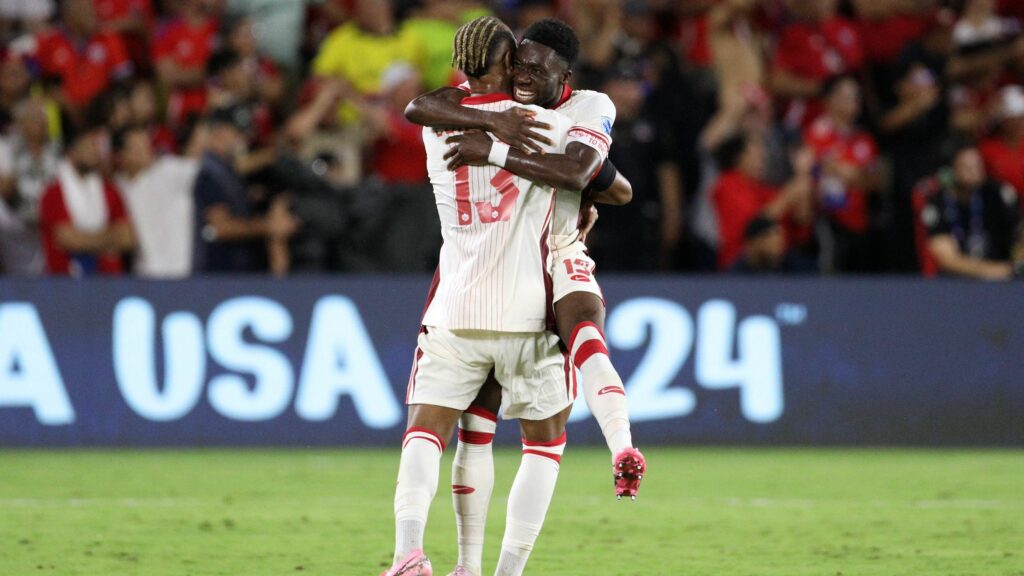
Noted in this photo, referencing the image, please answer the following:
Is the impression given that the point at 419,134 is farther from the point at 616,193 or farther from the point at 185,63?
the point at 616,193

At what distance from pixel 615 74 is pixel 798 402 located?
3.18m

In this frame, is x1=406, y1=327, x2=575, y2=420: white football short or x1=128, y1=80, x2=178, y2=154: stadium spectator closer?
x1=406, y1=327, x2=575, y2=420: white football short

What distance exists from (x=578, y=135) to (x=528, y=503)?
1.33m

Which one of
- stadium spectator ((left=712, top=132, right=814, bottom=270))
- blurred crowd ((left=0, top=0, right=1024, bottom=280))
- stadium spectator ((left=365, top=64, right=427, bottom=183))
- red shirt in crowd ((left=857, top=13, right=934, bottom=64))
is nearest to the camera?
blurred crowd ((left=0, top=0, right=1024, bottom=280))

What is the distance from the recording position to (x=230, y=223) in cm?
1145

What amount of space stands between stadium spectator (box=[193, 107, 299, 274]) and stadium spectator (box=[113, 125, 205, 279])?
0.38m

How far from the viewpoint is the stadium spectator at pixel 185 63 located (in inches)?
499

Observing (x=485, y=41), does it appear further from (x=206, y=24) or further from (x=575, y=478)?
(x=206, y=24)

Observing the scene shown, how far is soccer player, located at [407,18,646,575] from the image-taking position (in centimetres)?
510

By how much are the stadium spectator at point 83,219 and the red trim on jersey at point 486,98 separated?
7.20 metres

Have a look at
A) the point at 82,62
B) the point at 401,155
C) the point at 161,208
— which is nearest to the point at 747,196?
the point at 401,155

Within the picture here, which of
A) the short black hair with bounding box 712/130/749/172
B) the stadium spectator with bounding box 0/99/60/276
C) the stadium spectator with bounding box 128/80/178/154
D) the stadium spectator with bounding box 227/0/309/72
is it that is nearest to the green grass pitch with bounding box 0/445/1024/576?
the stadium spectator with bounding box 0/99/60/276

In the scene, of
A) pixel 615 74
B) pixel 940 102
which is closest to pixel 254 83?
pixel 615 74

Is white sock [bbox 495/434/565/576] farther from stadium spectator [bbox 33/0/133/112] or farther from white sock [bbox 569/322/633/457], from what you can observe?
stadium spectator [bbox 33/0/133/112]
